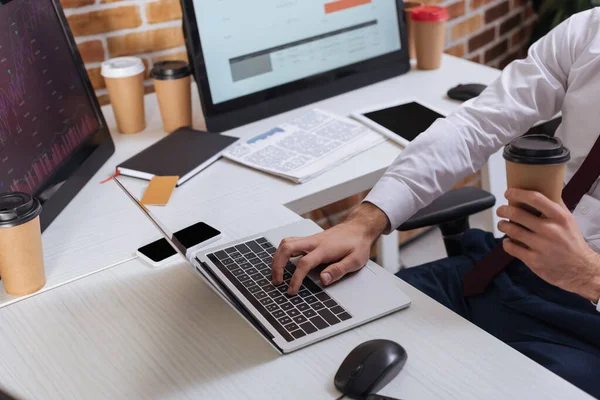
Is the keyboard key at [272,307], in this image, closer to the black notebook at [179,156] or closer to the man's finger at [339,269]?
the man's finger at [339,269]

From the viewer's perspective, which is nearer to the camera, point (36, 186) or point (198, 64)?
point (36, 186)

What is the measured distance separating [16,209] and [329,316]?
0.51 m

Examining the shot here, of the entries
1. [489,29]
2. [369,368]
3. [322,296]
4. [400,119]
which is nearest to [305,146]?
[400,119]

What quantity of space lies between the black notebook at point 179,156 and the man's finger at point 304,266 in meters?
0.45

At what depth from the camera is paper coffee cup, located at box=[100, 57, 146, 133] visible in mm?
1695

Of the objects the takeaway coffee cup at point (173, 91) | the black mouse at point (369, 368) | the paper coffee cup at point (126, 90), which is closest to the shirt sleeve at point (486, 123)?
the black mouse at point (369, 368)

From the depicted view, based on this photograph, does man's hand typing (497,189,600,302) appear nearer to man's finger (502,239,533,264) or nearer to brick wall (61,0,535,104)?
man's finger (502,239,533,264)

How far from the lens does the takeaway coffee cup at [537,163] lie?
0.92 m

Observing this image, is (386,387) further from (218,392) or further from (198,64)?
(198,64)

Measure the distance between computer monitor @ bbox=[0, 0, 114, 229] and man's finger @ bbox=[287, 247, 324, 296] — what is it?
1.79 ft

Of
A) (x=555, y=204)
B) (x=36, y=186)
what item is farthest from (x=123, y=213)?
(x=555, y=204)

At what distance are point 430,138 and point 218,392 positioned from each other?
27.7 inches

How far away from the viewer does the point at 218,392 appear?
0.94 m

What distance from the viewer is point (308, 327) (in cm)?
102
